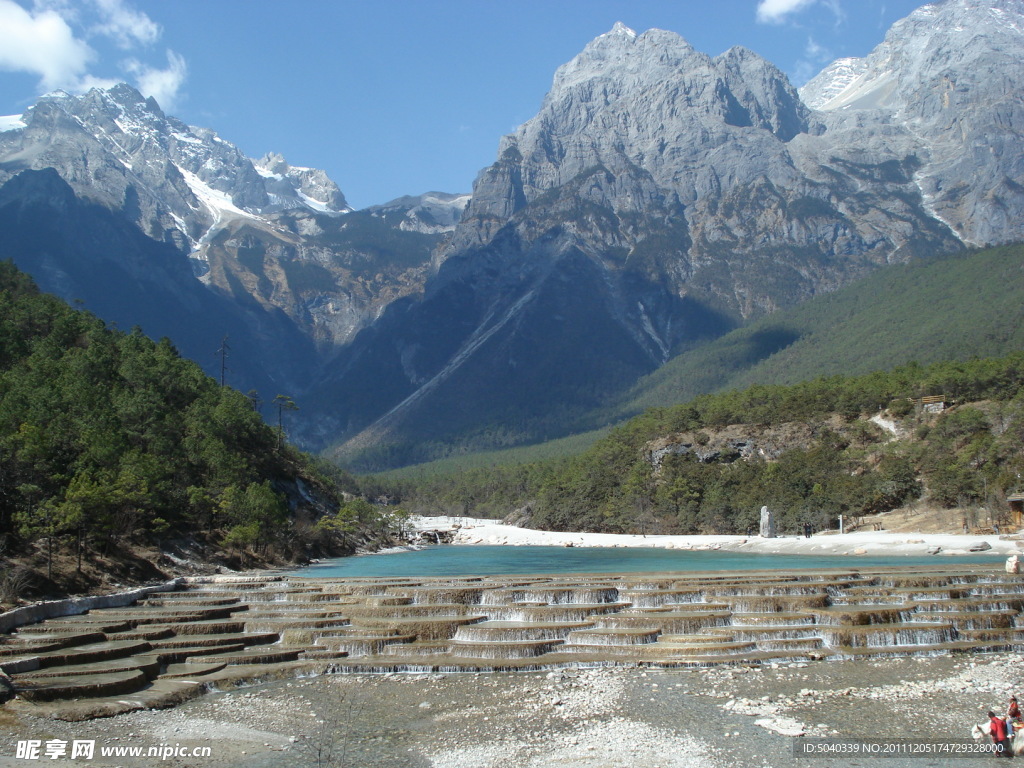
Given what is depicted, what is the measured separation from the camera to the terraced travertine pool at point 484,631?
32.0m

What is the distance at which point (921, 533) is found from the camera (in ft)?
342

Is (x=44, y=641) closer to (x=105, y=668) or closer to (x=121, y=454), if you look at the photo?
(x=105, y=668)

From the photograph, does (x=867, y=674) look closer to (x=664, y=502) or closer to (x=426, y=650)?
(x=426, y=650)

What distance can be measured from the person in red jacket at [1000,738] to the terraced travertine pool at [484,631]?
11.3 m

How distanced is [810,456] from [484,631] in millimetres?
116779

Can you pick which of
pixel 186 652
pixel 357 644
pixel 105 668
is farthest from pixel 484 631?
pixel 105 668

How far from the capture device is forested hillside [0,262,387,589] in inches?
2184

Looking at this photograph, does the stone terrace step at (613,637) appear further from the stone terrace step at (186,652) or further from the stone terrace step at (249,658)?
the stone terrace step at (186,652)

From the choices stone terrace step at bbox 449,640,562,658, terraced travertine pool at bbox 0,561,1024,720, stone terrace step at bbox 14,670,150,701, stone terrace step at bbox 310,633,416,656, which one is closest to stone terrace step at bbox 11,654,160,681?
terraced travertine pool at bbox 0,561,1024,720

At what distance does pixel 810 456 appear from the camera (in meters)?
143

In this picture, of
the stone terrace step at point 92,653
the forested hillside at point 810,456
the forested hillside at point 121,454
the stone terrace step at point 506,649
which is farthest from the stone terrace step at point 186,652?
the forested hillside at point 810,456

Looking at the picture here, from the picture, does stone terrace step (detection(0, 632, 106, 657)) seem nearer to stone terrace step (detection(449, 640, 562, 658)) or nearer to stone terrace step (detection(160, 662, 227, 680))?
stone terrace step (detection(160, 662, 227, 680))

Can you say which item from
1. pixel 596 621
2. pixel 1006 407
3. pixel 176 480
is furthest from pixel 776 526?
pixel 596 621

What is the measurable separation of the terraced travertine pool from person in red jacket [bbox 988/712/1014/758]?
37.0ft
